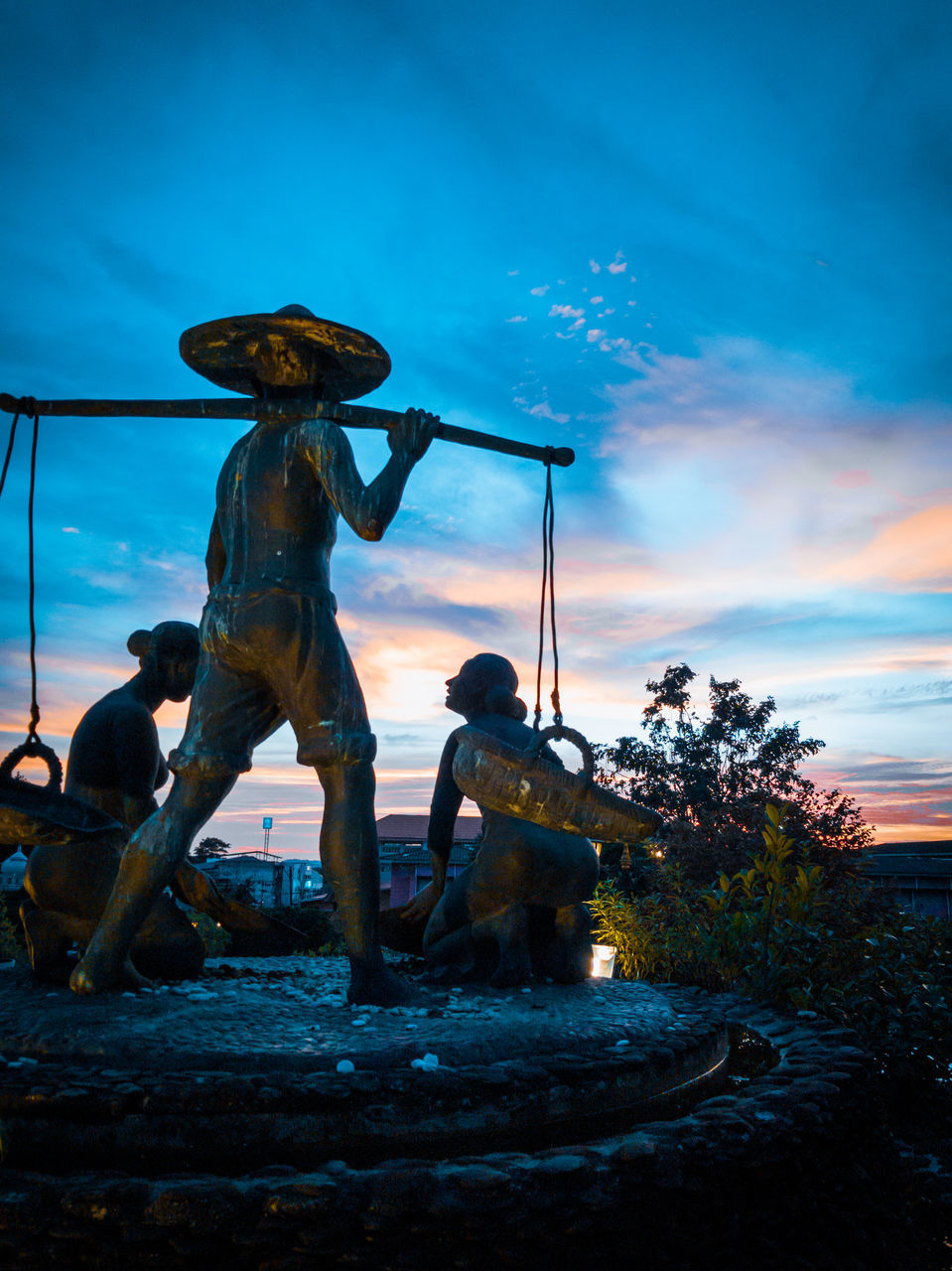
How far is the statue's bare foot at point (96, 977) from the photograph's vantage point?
2.97 m

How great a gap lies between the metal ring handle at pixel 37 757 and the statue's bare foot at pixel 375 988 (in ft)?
4.21

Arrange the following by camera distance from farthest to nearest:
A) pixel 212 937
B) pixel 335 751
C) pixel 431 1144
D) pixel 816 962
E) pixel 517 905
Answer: pixel 212 937 < pixel 816 962 < pixel 517 905 < pixel 335 751 < pixel 431 1144

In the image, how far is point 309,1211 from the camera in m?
1.62

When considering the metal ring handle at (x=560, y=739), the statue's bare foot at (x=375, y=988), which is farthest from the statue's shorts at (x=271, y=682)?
the statue's bare foot at (x=375, y=988)

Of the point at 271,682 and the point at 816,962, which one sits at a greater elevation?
the point at 271,682

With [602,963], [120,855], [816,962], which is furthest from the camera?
[602,963]

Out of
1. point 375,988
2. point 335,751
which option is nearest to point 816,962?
point 375,988

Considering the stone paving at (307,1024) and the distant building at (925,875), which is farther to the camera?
the distant building at (925,875)

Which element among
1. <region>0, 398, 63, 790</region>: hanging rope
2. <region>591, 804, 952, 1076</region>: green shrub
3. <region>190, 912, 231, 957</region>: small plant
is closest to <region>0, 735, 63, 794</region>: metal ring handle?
<region>0, 398, 63, 790</region>: hanging rope

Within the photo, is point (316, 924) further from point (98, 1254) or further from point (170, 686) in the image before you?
point (98, 1254)

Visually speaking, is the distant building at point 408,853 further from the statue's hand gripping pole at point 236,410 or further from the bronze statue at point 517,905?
the statue's hand gripping pole at point 236,410

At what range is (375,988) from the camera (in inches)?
119

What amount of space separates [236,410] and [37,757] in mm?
1456

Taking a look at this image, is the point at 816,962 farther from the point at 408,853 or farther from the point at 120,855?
the point at 408,853
